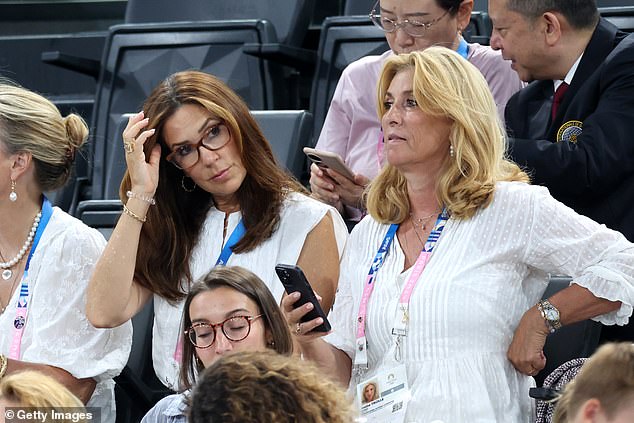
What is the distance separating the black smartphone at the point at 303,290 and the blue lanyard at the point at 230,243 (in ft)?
1.33

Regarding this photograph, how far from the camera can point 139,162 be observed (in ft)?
8.62

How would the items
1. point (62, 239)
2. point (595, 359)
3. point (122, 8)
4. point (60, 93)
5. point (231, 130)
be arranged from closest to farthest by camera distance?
1. point (595, 359)
2. point (231, 130)
3. point (62, 239)
4. point (60, 93)
5. point (122, 8)

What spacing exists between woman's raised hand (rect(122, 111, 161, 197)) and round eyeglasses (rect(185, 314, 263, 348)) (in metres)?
0.48

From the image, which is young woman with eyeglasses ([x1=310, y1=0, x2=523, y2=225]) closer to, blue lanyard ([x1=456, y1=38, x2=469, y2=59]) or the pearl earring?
blue lanyard ([x1=456, y1=38, x2=469, y2=59])

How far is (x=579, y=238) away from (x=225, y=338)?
27.2 inches

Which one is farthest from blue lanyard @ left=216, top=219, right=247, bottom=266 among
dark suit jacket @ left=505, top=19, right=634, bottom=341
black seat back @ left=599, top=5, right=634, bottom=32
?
black seat back @ left=599, top=5, right=634, bottom=32

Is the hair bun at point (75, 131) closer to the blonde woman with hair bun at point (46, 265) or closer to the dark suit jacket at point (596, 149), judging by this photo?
the blonde woman with hair bun at point (46, 265)

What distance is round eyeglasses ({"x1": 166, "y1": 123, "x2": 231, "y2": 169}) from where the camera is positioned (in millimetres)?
2650

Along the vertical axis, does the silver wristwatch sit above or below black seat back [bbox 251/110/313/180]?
below

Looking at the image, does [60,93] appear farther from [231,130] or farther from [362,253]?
[362,253]

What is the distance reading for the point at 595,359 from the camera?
167 cm

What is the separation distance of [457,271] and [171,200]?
76 centimetres

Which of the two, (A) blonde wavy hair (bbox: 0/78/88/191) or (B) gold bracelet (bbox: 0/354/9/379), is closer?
(B) gold bracelet (bbox: 0/354/9/379)

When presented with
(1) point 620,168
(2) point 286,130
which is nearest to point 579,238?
(1) point 620,168
